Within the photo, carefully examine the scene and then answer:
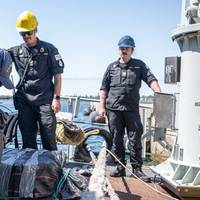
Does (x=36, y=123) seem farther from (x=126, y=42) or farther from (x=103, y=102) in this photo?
(x=126, y=42)

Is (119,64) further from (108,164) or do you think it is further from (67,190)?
(67,190)

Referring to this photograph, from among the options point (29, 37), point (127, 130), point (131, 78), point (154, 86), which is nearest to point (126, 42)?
point (131, 78)

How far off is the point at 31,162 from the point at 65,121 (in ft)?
7.55

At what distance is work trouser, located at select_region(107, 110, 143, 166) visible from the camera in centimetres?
562

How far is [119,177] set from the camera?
18.3ft

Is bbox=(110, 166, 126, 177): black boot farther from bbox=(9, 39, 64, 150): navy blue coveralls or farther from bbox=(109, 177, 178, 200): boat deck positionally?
bbox=(9, 39, 64, 150): navy blue coveralls

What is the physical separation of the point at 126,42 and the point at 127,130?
1.17 m

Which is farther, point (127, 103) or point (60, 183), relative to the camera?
point (127, 103)

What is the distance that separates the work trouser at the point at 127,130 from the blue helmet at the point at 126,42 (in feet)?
2.89

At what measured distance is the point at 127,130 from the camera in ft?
18.8

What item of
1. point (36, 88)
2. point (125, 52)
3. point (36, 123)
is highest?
point (125, 52)

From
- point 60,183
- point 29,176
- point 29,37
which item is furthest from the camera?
point 29,37

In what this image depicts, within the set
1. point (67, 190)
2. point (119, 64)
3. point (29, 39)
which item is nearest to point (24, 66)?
point (29, 39)

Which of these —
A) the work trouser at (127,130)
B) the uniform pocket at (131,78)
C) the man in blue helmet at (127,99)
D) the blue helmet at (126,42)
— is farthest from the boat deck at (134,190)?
the blue helmet at (126,42)
